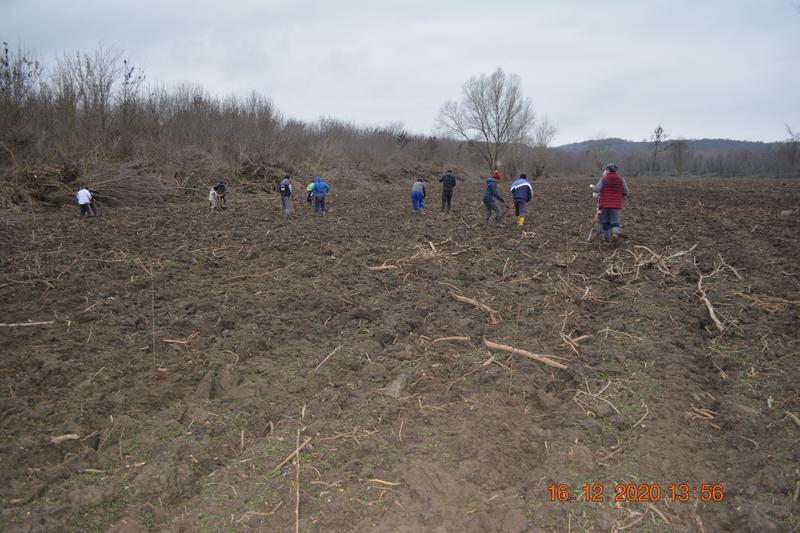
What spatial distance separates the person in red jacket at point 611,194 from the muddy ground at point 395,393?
149cm

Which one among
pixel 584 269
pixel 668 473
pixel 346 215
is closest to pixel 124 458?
pixel 668 473

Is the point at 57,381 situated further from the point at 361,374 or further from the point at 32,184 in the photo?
the point at 32,184

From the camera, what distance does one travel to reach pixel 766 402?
4141 millimetres

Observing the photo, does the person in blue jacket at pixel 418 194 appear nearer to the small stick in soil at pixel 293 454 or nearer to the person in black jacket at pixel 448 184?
the person in black jacket at pixel 448 184

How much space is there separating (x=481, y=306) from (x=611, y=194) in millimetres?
4660

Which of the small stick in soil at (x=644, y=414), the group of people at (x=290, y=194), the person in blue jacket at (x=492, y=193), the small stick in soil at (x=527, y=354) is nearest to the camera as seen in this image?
the small stick in soil at (x=644, y=414)

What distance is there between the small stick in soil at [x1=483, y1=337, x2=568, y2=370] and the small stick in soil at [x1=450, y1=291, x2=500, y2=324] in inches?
28.0

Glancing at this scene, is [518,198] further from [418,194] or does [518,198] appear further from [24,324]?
[24,324]

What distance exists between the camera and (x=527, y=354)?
16.3 feet

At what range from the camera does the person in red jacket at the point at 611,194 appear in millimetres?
9375

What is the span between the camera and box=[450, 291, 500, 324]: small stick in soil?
5939mm
